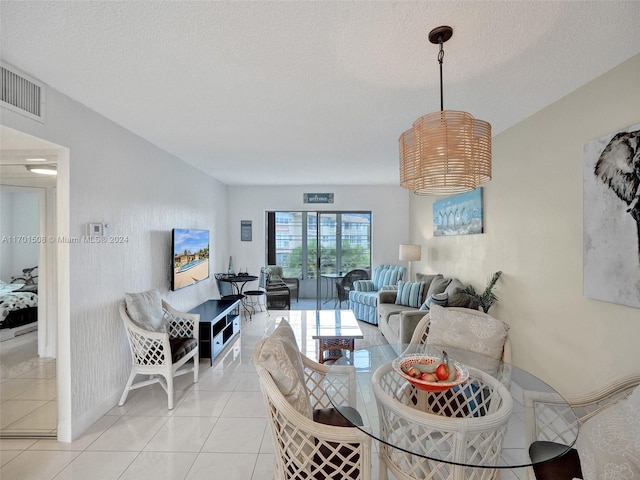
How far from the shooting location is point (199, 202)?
16.1ft

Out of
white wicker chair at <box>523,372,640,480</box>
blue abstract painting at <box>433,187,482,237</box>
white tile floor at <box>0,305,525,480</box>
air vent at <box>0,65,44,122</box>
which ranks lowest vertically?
white tile floor at <box>0,305,525,480</box>

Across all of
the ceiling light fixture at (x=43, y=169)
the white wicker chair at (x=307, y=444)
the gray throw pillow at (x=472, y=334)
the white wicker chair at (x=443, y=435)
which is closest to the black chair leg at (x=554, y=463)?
the white wicker chair at (x=443, y=435)

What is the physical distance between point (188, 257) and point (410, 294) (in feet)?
10.6

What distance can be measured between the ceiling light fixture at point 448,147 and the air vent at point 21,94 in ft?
7.82

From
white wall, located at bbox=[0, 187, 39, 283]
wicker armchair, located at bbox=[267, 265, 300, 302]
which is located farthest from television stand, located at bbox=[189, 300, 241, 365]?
white wall, located at bbox=[0, 187, 39, 283]

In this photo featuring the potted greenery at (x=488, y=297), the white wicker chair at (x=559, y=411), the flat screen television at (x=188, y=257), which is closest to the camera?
the white wicker chair at (x=559, y=411)

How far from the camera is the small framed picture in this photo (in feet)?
21.2

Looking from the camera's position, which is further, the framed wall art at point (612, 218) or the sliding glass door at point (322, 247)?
the sliding glass door at point (322, 247)

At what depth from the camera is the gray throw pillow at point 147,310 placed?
9.20 ft

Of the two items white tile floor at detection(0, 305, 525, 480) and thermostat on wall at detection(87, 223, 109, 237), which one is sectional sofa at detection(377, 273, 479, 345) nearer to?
white tile floor at detection(0, 305, 525, 480)

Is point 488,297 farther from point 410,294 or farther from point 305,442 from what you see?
point 305,442

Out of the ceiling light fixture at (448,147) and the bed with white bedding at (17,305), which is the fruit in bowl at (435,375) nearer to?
the ceiling light fixture at (448,147)

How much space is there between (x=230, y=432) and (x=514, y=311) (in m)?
2.78

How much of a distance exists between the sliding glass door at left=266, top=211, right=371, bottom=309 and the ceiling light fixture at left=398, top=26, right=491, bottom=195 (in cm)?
477
